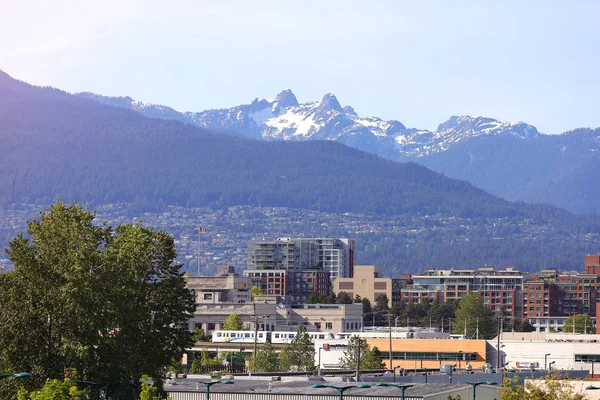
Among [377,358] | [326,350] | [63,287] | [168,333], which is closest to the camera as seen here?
[63,287]

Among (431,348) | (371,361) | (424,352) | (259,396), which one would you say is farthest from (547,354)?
(259,396)

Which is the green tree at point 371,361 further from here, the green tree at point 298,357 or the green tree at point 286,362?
the green tree at point 286,362

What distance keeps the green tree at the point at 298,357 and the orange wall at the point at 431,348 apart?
48.3ft

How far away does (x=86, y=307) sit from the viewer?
3159 inches

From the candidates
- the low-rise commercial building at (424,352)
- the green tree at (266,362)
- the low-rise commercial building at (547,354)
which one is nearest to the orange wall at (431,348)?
the low-rise commercial building at (424,352)

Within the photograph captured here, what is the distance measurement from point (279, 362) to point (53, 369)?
306 ft

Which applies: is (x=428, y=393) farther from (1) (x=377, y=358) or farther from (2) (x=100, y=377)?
(1) (x=377, y=358)

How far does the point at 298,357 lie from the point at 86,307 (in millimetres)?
93370

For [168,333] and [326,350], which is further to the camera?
[326,350]

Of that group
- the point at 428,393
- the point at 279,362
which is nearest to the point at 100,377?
the point at 428,393

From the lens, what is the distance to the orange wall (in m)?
188

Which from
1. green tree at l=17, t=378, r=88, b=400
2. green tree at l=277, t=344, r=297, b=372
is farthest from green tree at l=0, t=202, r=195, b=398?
green tree at l=277, t=344, r=297, b=372

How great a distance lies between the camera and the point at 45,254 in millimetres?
82688

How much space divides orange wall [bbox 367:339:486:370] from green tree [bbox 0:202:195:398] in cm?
10261
